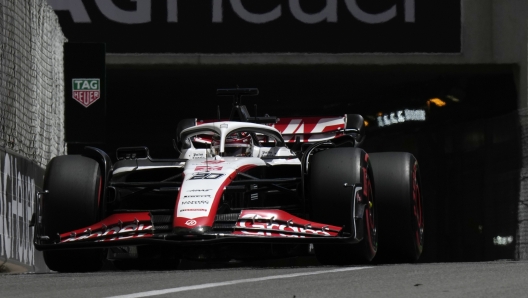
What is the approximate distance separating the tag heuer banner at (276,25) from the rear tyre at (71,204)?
1062cm

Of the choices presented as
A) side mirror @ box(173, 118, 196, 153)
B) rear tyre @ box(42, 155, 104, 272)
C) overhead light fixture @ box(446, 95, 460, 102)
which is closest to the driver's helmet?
side mirror @ box(173, 118, 196, 153)

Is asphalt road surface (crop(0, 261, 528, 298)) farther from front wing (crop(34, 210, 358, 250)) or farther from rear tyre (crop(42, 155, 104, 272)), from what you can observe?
rear tyre (crop(42, 155, 104, 272))

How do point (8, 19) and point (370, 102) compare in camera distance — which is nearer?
point (8, 19)

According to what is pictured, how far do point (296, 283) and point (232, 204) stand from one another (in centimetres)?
310

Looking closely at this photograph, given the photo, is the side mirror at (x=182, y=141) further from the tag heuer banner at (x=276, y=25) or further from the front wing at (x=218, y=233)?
the tag heuer banner at (x=276, y=25)

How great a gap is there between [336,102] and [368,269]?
18529 millimetres

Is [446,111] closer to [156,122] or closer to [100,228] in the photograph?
[156,122]

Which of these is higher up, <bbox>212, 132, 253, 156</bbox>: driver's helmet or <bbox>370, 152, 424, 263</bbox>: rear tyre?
<bbox>212, 132, 253, 156</bbox>: driver's helmet

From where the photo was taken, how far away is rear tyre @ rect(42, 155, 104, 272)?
9.95 metres

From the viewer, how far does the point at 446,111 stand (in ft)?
86.3

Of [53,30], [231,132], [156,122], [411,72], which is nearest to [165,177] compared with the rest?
[231,132]

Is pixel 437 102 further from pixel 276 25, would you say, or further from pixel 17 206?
pixel 17 206

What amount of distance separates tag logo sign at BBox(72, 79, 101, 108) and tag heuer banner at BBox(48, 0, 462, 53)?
17.5ft

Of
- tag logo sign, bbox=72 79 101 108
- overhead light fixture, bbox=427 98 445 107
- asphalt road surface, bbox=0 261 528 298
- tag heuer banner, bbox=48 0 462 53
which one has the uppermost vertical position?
tag heuer banner, bbox=48 0 462 53
